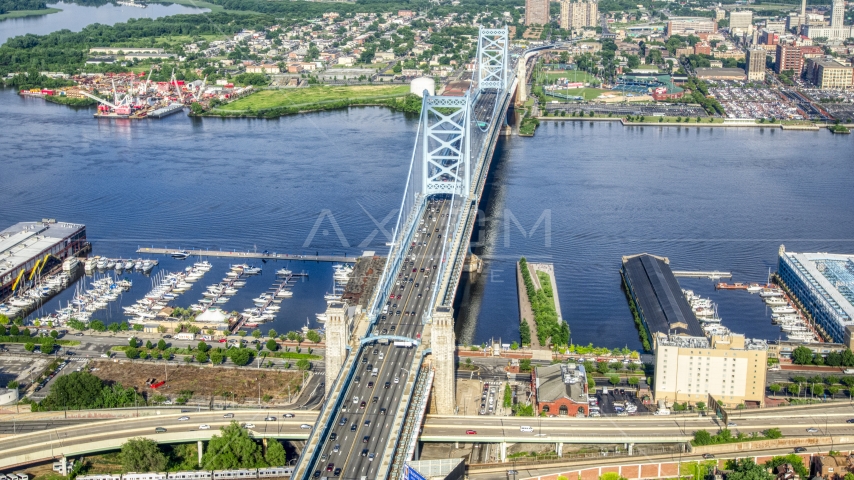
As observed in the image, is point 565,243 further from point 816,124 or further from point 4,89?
point 4,89

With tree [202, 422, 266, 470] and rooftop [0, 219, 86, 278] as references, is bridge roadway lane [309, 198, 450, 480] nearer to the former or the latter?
tree [202, 422, 266, 470]

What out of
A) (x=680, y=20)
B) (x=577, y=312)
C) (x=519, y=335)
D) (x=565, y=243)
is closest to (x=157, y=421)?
(x=519, y=335)

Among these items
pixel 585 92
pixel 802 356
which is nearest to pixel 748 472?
pixel 802 356

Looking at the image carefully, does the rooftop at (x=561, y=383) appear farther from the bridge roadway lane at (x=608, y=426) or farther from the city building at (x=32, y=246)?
the city building at (x=32, y=246)

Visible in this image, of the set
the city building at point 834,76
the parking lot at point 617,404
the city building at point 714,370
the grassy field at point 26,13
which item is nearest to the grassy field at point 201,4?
the grassy field at point 26,13

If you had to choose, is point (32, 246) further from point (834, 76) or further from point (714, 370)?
point (834, 76)

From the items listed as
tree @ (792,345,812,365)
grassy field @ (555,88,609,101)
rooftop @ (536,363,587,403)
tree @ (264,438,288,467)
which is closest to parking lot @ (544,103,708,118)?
grassy field @ (555,88,609,101)
